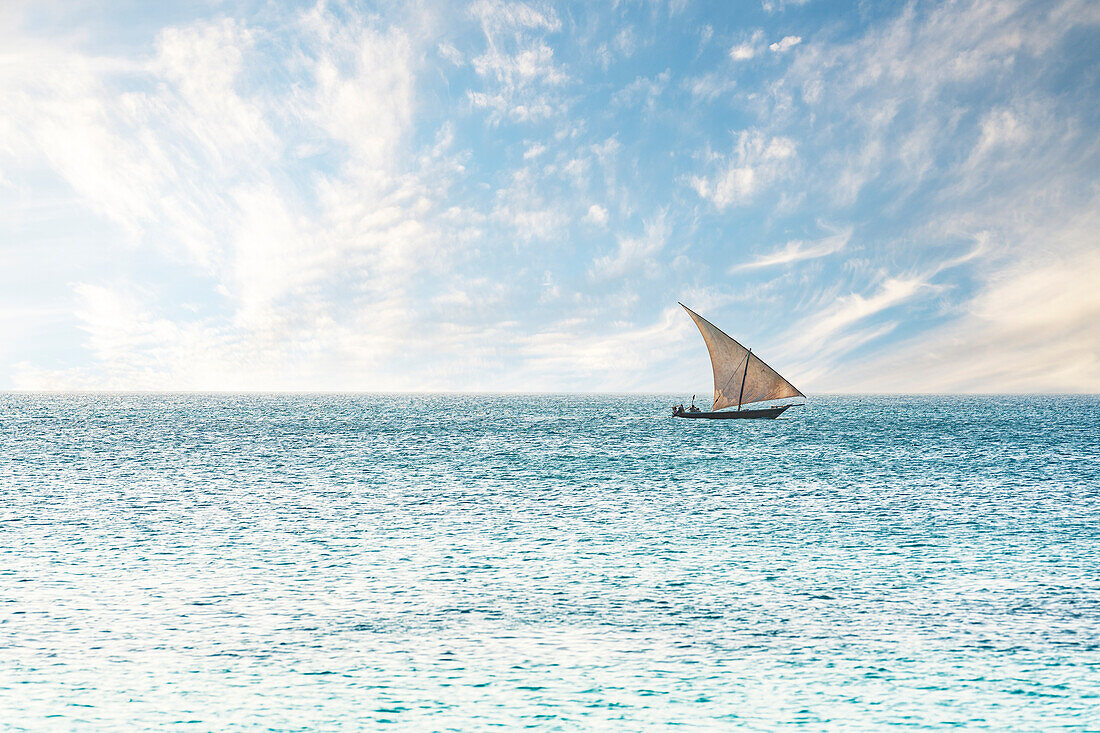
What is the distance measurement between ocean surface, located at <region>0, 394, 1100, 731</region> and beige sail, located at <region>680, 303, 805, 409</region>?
50994 millimetres

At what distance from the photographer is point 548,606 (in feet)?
65.3

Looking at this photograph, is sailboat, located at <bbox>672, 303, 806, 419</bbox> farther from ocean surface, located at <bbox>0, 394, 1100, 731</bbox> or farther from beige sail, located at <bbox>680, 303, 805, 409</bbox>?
ocean surface, located at <bbox>0, 394, 1100, 731</bbox>

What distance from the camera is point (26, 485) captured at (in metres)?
45.0

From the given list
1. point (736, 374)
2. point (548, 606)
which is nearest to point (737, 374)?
point (736, 374)

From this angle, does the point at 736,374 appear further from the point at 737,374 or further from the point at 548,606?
the point at 548,606

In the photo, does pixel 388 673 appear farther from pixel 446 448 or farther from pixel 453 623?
pixel 446 448

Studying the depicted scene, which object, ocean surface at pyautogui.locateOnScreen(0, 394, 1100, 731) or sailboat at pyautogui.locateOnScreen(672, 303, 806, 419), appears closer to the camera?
ocean surface at pyautogui.locateOnScreen(0, 394, 1100, 731)

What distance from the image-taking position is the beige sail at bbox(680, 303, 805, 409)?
315ft

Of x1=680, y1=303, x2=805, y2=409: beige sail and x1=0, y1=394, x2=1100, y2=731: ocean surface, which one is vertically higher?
x1=680, y1=303, x2=805, y2=409: beige sail

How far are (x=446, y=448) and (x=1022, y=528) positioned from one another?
164 ft

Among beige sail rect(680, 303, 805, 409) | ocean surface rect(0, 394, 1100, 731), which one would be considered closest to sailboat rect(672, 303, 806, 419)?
beige sail rect(680, 303, 805, 409)

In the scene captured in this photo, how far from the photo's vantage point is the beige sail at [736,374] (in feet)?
315

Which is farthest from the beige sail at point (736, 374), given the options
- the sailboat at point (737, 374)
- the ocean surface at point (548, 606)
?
→ the ocean surface at point (548, 606)

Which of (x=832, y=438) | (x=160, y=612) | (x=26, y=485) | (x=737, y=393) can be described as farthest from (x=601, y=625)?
(x=737, y=393)
